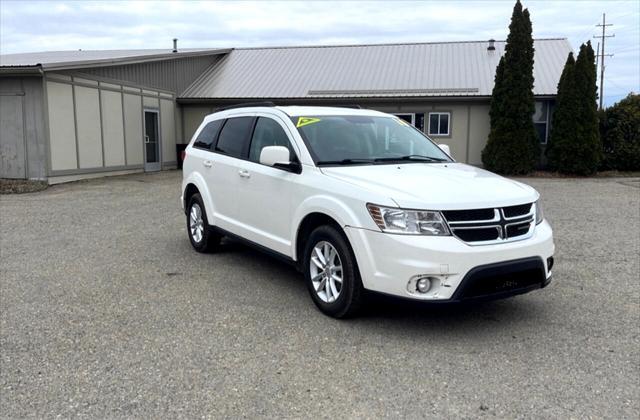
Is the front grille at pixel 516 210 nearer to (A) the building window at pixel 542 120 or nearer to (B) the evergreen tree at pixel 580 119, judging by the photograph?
(B) the evergreen tree at pixel 580 119

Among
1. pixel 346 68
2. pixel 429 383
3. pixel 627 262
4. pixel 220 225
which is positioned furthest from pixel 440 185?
pixel 346 68

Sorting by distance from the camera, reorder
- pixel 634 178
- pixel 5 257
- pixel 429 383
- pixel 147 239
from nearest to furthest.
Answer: pixel 429 383
pixel 5 257
pixel 147 239
pixel 634 178

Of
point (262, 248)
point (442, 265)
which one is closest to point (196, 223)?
point (262, 248)

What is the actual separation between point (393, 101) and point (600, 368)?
18.8 m

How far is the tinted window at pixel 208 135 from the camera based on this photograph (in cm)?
716

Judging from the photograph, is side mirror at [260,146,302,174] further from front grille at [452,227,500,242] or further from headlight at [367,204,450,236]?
front grille at [452,227,500,242]

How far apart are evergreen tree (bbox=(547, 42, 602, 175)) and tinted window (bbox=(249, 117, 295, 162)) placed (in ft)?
51.5

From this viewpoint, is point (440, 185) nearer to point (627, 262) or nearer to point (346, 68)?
point (627, 262)

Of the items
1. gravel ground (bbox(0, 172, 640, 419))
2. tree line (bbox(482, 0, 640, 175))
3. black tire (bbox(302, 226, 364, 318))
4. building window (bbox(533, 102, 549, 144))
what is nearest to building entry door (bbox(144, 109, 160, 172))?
tree line (bbox(482, 0, 640, 175))

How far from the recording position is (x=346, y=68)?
25.0 metres

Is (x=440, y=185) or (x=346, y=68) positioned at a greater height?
(x=346, y=68)

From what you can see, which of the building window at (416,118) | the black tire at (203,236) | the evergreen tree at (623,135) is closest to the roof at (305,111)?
the black tire at (203,236)

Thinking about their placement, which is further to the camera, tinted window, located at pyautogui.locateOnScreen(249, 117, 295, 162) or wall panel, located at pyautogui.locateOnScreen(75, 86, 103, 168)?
wall panel, located at pyautogui.locateOnScreen(75, 86, 103, 168)

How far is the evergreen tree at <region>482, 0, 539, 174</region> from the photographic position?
19.4 meters
